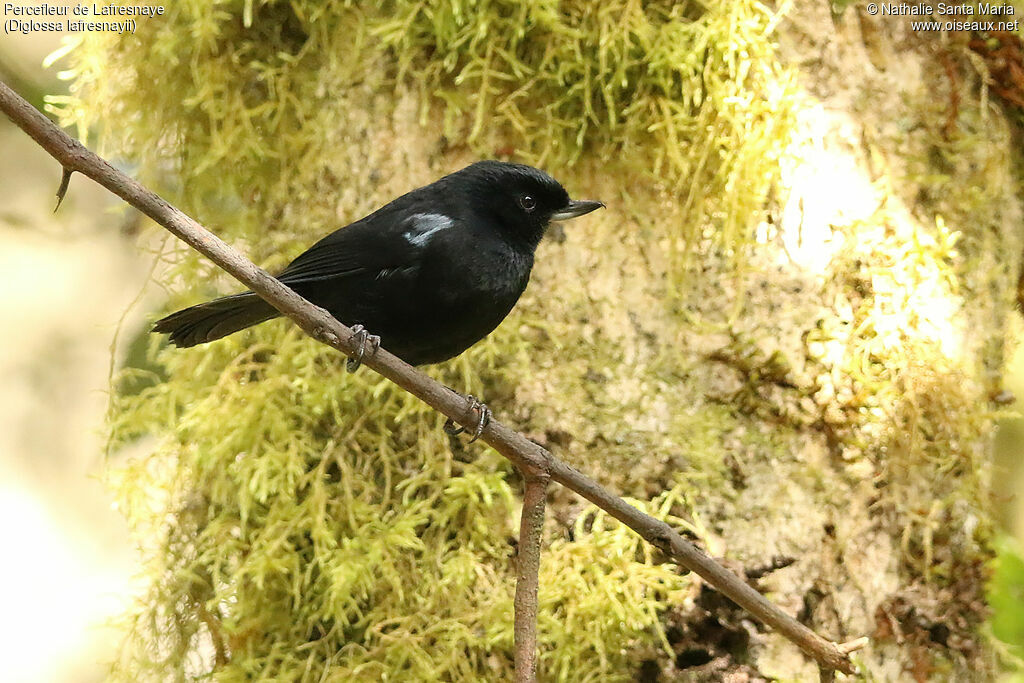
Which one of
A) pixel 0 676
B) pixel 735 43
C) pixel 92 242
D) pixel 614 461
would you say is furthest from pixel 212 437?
pixel 0 676

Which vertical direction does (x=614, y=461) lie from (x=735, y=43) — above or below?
below

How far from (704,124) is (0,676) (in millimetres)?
4993

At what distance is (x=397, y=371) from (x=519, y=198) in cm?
92

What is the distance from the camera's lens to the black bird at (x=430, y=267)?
2.43 m

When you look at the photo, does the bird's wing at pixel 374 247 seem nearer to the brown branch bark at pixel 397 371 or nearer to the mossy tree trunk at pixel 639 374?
the mossy tree trunk at pixel 639 374

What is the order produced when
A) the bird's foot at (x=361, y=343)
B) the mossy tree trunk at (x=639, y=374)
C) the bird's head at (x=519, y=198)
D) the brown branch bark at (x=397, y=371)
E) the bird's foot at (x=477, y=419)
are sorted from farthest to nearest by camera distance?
the bird's head at (x=519, y=198), the mossy tree trunk at (x=639, y=374), the bird's foot at (x=477, y=419), the bird's foot at (x=361, y=343), the brown branch bark at (x=397, y=371)

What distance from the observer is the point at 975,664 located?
246 centimetres

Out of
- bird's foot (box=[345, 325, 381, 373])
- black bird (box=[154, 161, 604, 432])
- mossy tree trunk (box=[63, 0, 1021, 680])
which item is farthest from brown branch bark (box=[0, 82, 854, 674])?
black bird (box=[154, 161, 604, 432])

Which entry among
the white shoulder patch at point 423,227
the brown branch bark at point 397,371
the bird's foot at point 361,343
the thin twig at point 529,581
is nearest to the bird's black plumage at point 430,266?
the white shoulder patch at point 423,227

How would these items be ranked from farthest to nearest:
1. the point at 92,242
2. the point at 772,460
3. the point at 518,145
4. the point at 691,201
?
1. the point at 92,242
2. the point at 518,145
3. the point at 691,201
4. the point at 772,460

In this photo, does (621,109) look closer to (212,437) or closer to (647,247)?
(647,247)

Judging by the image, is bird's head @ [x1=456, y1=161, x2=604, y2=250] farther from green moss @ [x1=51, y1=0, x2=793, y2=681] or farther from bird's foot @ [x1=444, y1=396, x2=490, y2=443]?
bird's foot @ [x1=444, y1=396, x2=490, y2=443]

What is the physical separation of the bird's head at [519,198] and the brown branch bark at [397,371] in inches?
28.9

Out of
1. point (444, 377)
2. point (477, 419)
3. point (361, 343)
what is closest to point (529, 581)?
point (477, 419)
